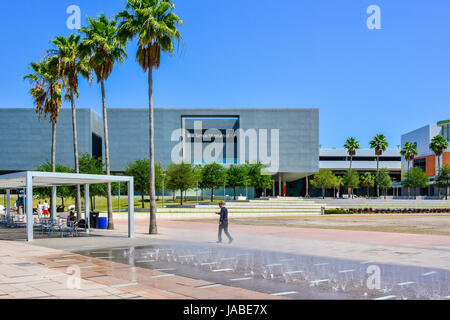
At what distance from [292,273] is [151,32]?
16.1m

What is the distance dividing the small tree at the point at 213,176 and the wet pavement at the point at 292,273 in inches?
1833

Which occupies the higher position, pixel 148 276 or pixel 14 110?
pixel 14 110

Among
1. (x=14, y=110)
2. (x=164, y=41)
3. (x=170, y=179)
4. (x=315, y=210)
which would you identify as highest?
(x=14, y=110)

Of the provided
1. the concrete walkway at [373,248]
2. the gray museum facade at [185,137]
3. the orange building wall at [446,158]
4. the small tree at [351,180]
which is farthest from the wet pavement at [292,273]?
the orange building wall at [446,158]

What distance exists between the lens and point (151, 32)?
22.4 metres

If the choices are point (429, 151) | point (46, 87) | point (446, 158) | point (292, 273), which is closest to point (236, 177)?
point (46, 87)

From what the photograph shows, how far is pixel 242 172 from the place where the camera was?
6450 centimetres

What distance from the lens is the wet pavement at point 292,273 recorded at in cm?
856

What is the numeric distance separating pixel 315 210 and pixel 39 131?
66.1 metres

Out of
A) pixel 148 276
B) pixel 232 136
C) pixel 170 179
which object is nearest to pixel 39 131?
pixel 232 136

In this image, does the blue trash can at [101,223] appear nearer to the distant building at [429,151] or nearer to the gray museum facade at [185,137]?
the gray museum facade at [185,137]
